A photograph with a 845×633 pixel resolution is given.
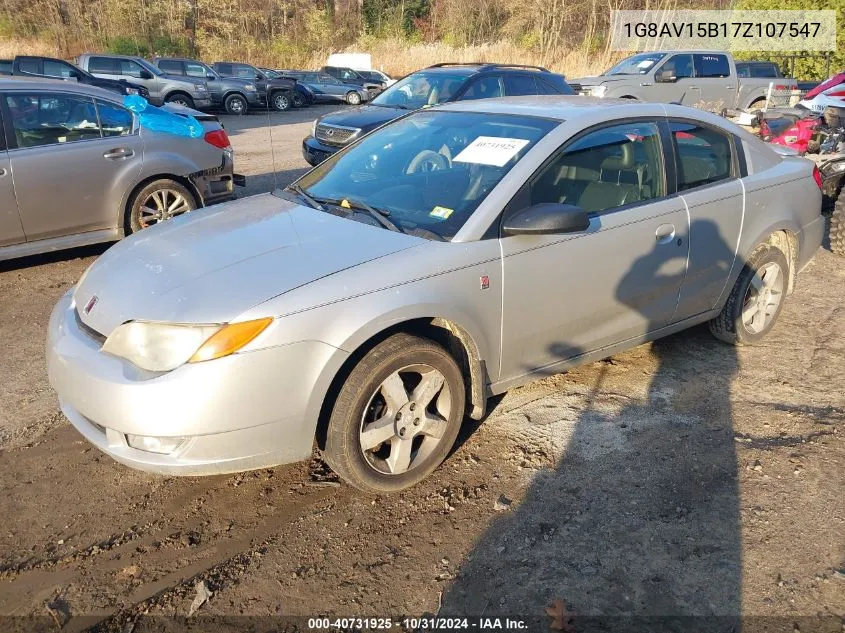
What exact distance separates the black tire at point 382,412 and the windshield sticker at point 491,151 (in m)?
1.05

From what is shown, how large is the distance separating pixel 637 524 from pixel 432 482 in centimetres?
94

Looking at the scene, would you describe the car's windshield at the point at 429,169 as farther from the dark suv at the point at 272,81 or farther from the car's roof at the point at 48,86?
the dark suv at the point at 272,81

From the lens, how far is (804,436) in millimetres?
3723

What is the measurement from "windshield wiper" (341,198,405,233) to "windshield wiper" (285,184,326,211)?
156 mm

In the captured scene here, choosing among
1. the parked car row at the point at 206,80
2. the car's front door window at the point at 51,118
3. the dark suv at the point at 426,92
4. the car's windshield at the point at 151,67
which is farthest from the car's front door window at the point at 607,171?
the car's windshield at the point at 151,67

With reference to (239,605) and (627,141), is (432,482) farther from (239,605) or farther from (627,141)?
(627,141)

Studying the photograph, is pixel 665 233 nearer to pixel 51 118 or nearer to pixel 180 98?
pixel 51 118

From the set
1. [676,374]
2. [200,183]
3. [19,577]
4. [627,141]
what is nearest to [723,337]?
[676,374]

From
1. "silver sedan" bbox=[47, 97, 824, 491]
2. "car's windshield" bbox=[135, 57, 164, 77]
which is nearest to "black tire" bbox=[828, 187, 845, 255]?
"silver sedan" bbox=[47, 97, 824, 491]

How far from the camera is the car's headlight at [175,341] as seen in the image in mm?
2656

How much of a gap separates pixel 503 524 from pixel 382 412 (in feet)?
2.35

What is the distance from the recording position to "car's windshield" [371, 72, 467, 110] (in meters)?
9.70

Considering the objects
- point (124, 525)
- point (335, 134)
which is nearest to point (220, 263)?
point (124, 525)

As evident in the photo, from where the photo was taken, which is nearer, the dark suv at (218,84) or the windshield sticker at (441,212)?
the windshield sticker at (441,212)
